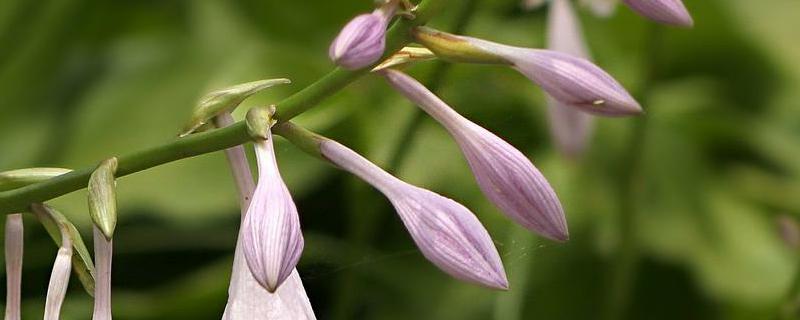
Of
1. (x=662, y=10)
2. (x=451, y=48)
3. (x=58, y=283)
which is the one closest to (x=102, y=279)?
(x=58, y=283)

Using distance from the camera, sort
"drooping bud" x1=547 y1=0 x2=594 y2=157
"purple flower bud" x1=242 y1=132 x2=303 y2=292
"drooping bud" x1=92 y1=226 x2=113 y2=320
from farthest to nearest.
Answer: "drooping bud" x1=547 y1=0 x2=594 y2=157 < "drooping bud" x1=92 y1=226 x2=113 y2=320 < "purple flower bud" x1=242 y1=132 x2=303 y2=292

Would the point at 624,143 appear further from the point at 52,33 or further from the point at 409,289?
the point at 52,33

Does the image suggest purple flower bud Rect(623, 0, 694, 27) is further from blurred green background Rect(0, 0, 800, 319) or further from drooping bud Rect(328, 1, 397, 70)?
blurred green background Rect(0, 0, 800, 319)

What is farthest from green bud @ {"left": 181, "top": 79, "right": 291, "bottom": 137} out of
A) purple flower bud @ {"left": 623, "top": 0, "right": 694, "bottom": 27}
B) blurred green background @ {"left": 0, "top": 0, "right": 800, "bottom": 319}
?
blurred green background @ {"left": 0, "top": 0, "right": 800, "bottom": 319}

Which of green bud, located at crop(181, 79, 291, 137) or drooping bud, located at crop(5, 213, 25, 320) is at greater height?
green bud, located at crop(181, 79, 291, 137)

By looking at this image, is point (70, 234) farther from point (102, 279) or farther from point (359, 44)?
point (359, 44)

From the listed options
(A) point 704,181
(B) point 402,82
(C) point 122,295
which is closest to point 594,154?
(A) point 704,181

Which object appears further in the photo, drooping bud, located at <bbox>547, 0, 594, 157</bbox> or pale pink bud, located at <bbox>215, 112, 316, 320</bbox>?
drooping bud, located at <bbox>547, 0, 594, 157</bbox>

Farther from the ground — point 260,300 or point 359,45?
point 359,45

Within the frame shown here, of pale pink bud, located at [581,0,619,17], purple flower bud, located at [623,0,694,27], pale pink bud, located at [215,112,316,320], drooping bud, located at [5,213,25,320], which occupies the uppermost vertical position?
pale pink bud, located at [581,0,619,17]
